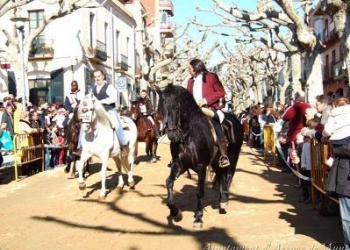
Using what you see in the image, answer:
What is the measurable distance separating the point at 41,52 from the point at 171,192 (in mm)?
24122

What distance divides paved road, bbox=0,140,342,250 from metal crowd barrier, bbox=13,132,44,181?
812 mm

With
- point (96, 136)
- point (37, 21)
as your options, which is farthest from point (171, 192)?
point (37, 21)

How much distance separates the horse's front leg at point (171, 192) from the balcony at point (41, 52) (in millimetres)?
23557

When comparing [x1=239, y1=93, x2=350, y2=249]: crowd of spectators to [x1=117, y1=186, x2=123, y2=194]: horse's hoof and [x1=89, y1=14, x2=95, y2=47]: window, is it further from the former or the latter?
[x1=89, y1=14, x2=95, y2=47]: window

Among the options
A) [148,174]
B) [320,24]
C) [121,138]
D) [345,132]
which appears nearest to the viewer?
[345,132]

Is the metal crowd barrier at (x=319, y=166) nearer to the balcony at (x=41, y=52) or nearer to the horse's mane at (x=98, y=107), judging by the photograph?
the horse's mane at (x=98, y=107)

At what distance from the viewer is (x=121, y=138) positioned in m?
11.5

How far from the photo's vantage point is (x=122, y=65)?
4031cm

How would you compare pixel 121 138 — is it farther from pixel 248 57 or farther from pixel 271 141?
pixel 248 57

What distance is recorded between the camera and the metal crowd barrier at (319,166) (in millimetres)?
8016

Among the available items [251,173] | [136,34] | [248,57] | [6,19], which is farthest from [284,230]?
[248,57]

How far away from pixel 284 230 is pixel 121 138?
4.69 metres

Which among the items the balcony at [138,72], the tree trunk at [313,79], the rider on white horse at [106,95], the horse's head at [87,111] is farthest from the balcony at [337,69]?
the horse's head at [87,111]

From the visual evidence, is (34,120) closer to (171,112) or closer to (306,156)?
(171,112)
